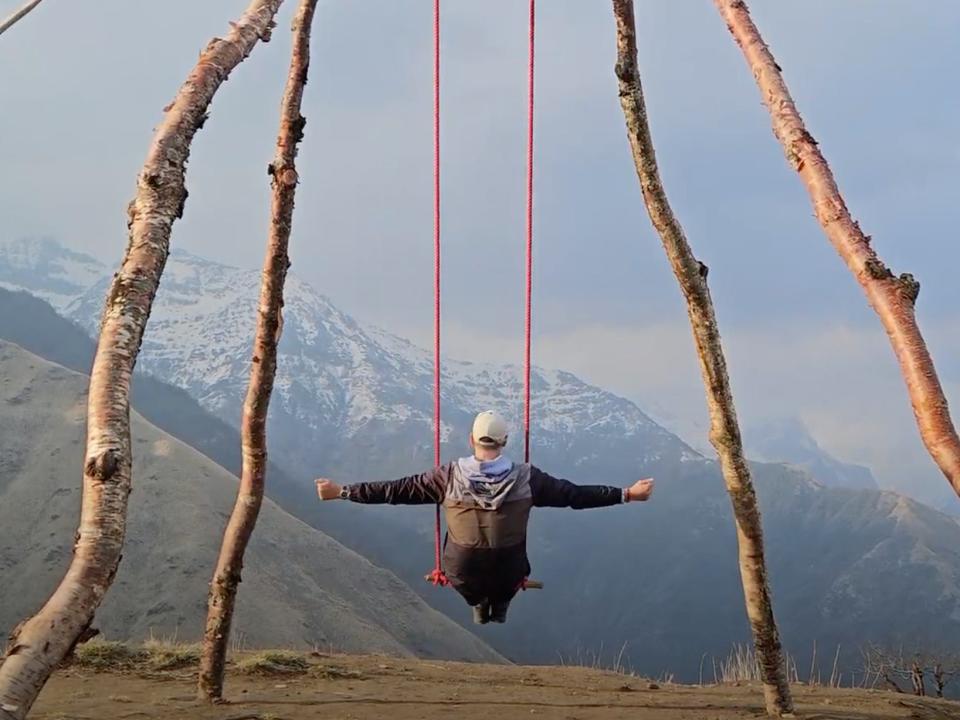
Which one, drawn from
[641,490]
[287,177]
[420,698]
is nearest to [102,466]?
[641,490]

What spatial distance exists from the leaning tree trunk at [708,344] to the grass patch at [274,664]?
5317 millimetres

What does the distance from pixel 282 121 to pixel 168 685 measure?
5616mm

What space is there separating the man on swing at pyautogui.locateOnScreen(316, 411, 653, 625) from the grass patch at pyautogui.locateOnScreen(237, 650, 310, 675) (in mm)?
4421

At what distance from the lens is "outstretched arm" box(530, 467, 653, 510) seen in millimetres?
7414

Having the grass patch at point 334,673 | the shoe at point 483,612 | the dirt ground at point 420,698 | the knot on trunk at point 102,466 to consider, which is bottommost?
the dirt ground at point 420,698

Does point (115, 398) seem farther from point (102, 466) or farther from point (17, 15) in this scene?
point (17, 15)

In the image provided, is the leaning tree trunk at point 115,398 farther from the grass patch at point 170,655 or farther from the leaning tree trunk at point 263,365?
the grass patch at point 170,655

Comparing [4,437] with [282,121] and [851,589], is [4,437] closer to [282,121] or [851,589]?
[282,121]

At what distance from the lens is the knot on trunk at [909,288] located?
4.74 meters

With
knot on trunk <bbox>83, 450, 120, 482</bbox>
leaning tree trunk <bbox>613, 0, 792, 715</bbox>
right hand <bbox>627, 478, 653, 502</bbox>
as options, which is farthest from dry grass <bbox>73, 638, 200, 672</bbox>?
knot on trunk <bbox>83, 450, 120, 482</bbox>

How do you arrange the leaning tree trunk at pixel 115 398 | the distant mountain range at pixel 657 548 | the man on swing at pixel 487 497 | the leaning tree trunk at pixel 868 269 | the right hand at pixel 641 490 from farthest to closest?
1. the distant mountain range at pixel 657 548
2. the man on swing at pixel 487 497
3. the right hand at pixel 641 490
4. the leaning tree trunk at pixel 868 269
5. the leaning tree trunk at pixel 115 398

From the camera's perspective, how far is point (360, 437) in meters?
175

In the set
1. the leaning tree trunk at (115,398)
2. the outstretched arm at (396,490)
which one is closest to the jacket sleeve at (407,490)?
A: the outstretched arm at (396,490)

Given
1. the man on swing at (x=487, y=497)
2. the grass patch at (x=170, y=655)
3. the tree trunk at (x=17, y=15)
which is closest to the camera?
the tree trunk at (x=17, y=15)
